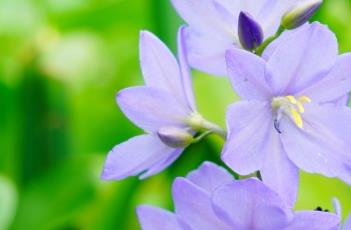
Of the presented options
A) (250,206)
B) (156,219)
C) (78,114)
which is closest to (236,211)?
(250,206)

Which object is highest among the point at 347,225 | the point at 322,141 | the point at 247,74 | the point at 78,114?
the point at 247,74

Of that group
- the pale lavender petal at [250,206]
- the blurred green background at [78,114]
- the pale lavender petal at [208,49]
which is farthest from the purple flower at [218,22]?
the blurred green background at [78,114]

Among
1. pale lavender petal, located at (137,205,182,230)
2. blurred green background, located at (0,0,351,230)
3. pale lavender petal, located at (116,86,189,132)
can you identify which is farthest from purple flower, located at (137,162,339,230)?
blurred green background, located at (0,0,351,230)

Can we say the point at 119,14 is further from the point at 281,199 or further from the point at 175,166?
the point at 281,199

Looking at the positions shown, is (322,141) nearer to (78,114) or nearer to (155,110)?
(155,110)

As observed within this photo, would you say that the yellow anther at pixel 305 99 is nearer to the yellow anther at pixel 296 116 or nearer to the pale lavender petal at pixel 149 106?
the yellow anther at pixel 296 116

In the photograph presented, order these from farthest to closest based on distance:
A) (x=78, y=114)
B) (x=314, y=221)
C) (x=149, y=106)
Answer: (x=78, y=114) → (x=149, y=106) → (x=314, y=221)
